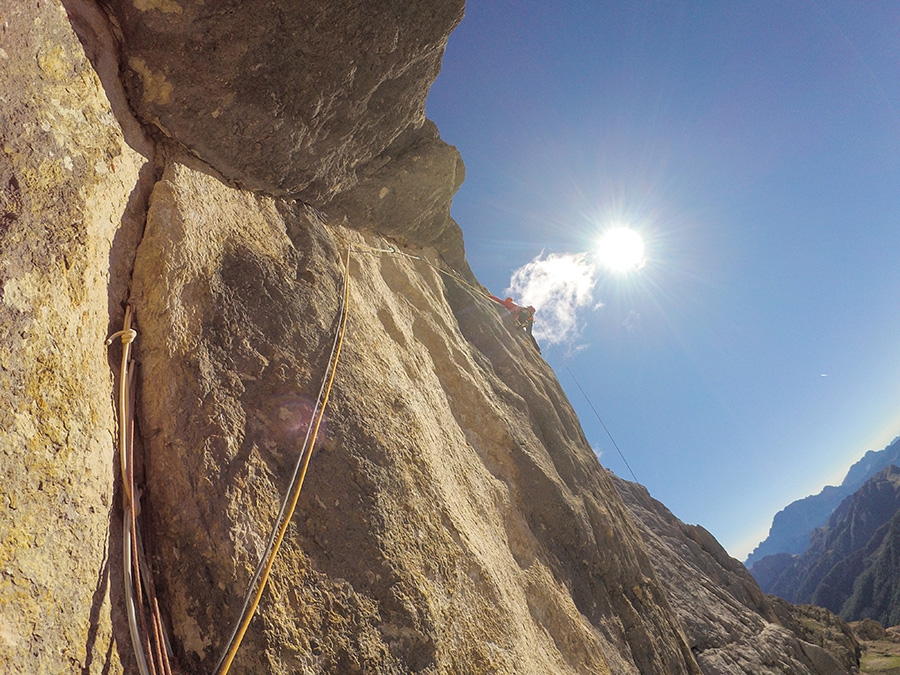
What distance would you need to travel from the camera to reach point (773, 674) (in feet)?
40.9

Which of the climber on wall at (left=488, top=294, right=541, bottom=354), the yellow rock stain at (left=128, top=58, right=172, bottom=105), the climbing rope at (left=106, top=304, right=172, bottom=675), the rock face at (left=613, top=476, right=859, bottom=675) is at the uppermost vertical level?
the climber on wall at (left=488, top=294, right=541, bottom=354)

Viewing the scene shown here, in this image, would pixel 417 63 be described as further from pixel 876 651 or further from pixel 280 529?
pixel 876 651

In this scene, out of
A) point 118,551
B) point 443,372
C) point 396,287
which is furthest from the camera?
point 396,287

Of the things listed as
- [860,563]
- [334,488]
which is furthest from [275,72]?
[860,563]

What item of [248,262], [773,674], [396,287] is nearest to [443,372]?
[396,287]

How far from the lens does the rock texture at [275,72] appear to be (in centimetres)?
446

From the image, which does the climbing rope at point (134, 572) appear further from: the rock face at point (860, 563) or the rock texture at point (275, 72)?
the rock face at point (860, 563)

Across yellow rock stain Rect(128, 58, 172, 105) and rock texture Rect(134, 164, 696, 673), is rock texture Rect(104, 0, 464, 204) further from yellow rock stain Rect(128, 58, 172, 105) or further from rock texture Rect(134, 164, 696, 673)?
rock texture Rect(134, 164, 696, 673)

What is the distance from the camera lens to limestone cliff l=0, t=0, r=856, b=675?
2693 millimetres

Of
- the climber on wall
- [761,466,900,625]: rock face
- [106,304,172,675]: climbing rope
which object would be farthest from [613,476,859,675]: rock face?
[761,466,900,625]: rock face

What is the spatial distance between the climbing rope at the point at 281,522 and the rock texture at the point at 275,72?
8.34ft

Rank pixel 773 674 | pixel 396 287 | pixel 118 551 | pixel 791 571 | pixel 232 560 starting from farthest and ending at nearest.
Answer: pixel 791 571 < pixel 773 674 < pixel 396 287 < pixel 232 560 < pixel 118 551

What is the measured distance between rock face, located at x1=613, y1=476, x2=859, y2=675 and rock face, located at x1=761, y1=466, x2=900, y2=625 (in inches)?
1800

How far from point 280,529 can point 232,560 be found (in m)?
0.40
